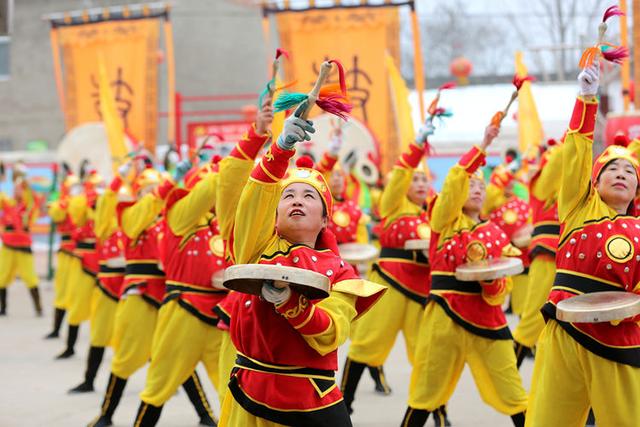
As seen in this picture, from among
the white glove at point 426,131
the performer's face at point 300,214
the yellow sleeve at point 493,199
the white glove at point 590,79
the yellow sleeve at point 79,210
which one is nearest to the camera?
the performer's face at point 300,214

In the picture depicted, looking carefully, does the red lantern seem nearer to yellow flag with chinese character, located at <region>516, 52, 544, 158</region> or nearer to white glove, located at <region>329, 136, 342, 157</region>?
yellow flag with chinese character, located at <region>516, 52, 544, 158</region>

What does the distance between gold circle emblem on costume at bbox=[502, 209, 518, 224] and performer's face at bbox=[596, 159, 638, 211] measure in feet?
17.9

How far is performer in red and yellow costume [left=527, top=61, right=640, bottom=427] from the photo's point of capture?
4164 mm

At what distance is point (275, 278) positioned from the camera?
2930 millimetres

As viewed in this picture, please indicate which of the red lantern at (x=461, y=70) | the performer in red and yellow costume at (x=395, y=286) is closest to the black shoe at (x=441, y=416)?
the performer in red and yellow costume at (x=395, y=286)

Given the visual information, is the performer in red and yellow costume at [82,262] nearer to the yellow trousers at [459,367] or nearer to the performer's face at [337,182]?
the performer's face at [337,182]

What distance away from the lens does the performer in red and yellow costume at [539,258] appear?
7098 millimetres

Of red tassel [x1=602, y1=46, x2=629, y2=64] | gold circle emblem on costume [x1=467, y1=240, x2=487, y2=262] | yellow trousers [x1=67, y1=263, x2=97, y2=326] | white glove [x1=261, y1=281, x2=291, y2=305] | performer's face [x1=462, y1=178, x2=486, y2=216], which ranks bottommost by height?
yellow trousers [x1=67, y1=263, x2=97, y2=326]

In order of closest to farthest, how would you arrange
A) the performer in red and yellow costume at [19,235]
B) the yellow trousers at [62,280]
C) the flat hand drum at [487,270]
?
the flat hand drum at [487,270]
the yellow trousers at [62,280]
the performer in red and yellow costume at [19,235]

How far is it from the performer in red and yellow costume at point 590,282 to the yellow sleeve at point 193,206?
200 centimetres

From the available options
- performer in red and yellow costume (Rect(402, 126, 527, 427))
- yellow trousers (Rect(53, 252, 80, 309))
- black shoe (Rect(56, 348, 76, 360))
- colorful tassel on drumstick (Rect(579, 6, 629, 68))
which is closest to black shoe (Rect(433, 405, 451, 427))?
performer in red and yellow costume (Rect(402, 126, 527, 427))

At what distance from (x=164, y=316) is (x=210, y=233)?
56 centimetres

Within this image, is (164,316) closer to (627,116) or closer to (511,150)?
(627,116)

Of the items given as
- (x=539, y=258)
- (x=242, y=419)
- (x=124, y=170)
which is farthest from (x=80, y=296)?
(x=242, y=419)
